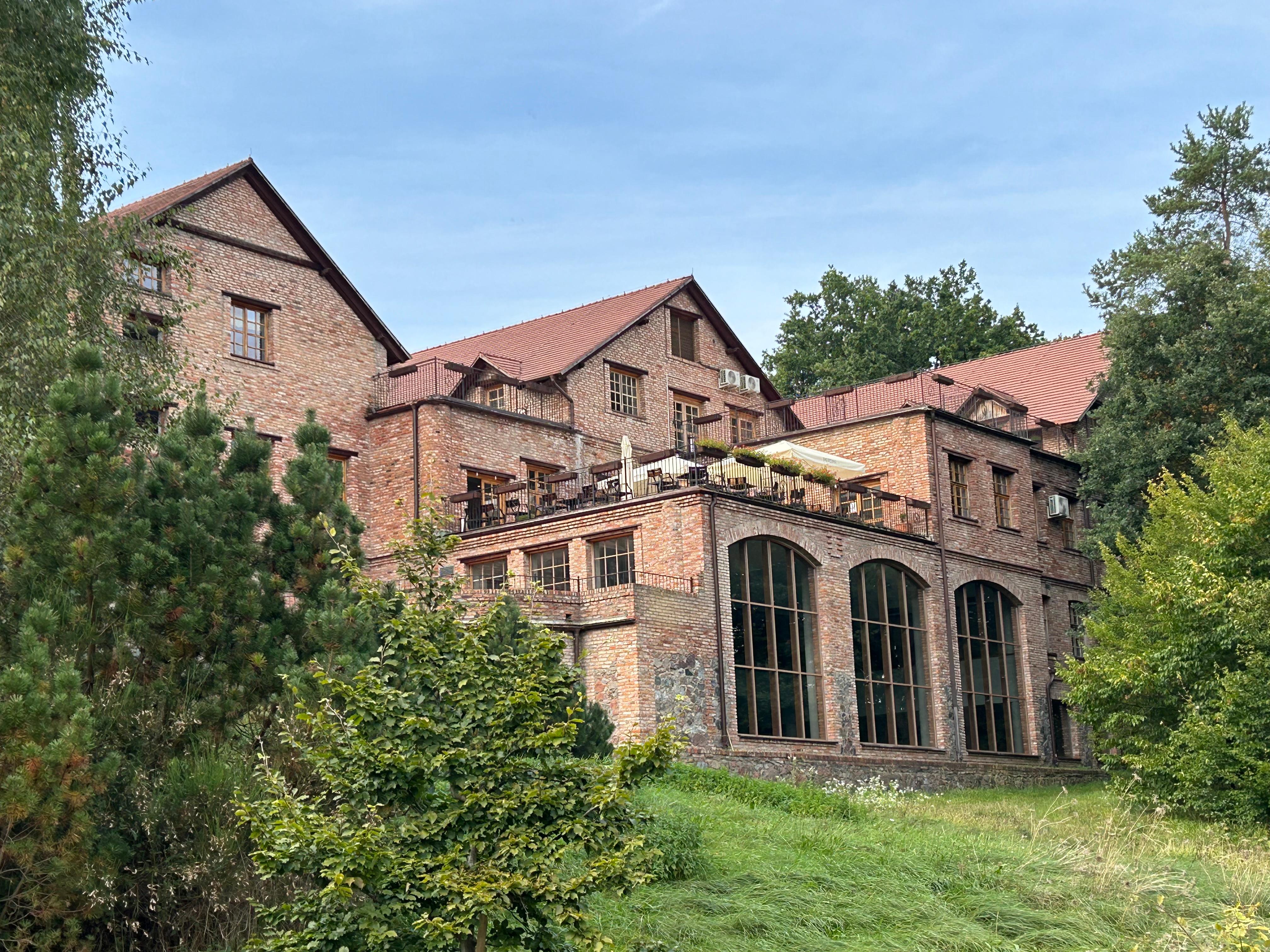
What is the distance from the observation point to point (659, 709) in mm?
25969

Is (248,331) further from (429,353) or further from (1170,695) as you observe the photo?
(1170,695)

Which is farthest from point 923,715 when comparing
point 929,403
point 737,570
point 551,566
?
point 551,566

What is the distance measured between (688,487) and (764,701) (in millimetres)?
4314

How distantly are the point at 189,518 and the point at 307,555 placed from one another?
1.16 m

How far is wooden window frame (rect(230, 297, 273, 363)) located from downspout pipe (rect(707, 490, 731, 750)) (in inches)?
400

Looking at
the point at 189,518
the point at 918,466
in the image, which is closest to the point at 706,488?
the point at 918,466

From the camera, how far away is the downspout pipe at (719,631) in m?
26.8

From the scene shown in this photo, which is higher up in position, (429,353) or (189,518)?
(429,353)

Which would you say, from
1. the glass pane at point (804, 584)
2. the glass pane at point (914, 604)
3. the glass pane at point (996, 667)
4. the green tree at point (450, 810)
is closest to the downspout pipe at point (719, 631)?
the glass pane at point (804, 584)

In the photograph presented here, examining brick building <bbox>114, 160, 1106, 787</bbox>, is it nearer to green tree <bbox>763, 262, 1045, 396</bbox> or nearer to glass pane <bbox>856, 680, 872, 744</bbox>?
glass pane <bbox>856, 680, 872, 744</bbox>

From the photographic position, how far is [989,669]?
114 ft

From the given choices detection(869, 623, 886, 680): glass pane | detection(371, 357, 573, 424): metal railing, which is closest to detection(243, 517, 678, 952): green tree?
detection(869, 623, 886, 680): glass pane

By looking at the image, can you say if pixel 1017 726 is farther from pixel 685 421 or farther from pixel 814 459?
pixel 685 421

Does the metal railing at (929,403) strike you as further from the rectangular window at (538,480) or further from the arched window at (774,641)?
the arched window at (774,641)
